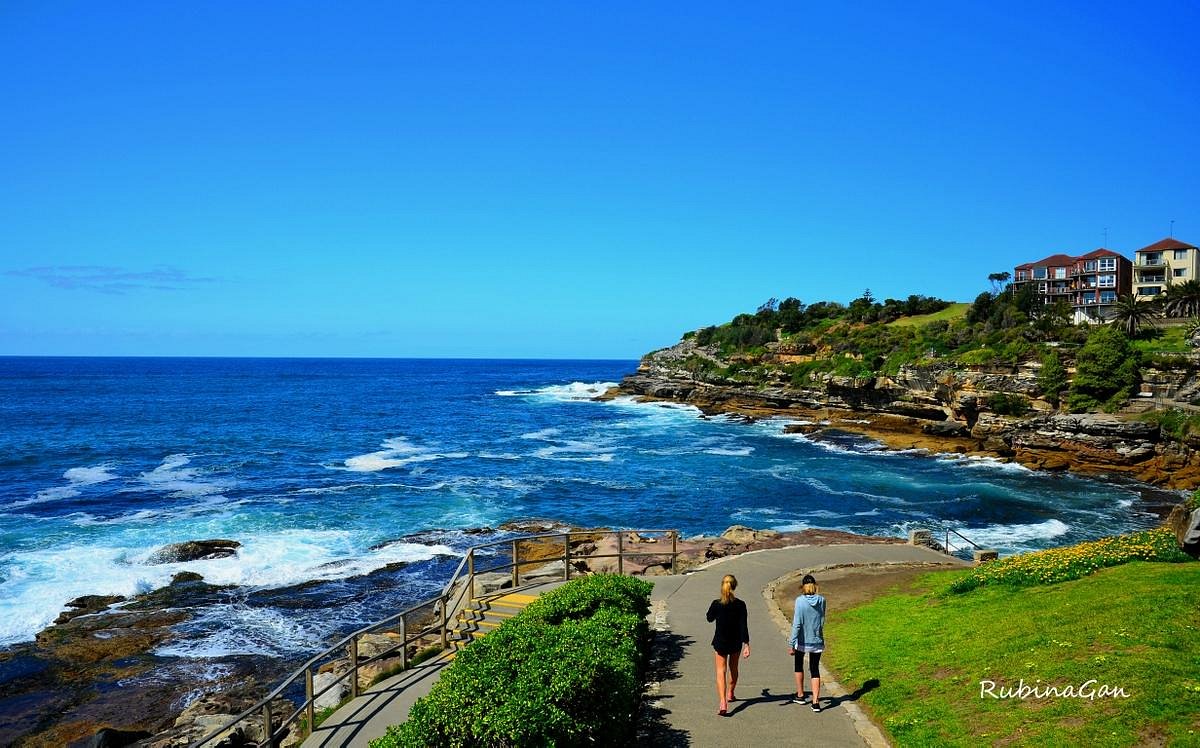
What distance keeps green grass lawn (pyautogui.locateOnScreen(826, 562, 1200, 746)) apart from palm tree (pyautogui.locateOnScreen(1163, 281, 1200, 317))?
70.2 meters

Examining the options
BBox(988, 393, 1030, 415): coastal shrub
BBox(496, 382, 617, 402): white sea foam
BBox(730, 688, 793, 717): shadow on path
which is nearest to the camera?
BBox(730, 688, 793, 717): shadow on path

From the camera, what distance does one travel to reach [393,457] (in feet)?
172

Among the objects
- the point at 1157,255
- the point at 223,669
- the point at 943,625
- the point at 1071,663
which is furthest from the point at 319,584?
the point at 1157,255

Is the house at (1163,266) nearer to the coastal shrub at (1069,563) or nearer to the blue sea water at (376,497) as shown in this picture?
the blue sea water at (376,497)

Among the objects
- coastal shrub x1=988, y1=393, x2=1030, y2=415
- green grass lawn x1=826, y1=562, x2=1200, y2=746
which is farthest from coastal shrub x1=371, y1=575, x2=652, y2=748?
coastal shrub x1=988, y1=393, x2=1030, y2=415

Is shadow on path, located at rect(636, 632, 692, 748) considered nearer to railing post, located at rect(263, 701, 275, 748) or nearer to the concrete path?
the concrete path

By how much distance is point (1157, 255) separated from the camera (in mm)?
82062

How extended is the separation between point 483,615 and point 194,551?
717 inches

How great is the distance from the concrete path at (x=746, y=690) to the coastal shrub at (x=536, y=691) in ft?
2.66

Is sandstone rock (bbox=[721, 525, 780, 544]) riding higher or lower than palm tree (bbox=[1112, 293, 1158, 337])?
lower

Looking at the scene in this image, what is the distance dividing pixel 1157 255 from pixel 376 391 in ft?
377

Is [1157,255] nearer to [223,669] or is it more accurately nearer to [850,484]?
[850,484]

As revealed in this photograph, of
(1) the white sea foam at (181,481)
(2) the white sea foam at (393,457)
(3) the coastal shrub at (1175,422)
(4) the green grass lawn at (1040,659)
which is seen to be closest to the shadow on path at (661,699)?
(4) the green grass lawn at (1040,659)

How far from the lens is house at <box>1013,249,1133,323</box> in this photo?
279ft
